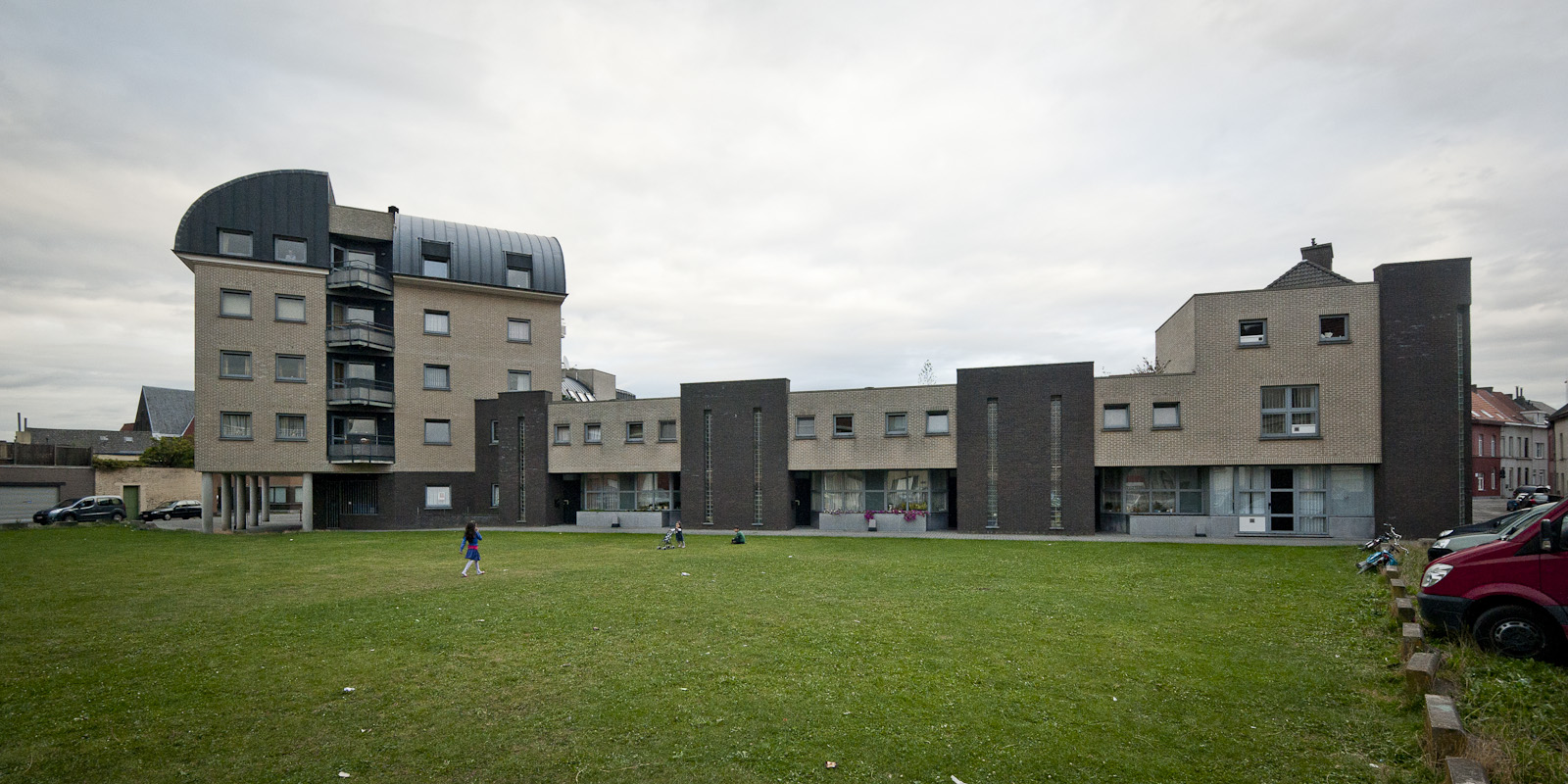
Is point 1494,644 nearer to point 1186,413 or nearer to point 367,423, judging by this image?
point 1186,413

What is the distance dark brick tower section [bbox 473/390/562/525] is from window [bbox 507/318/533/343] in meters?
3.63

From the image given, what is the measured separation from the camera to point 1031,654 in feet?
32.9

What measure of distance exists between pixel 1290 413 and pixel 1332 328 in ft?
10.9

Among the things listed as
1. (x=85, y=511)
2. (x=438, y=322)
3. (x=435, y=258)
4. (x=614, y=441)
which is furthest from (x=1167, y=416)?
(x=85, y=511)

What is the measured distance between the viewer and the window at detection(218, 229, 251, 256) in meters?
36.1

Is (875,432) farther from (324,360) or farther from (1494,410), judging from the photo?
(1494,410)

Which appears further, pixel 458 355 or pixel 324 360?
pixel 458 355

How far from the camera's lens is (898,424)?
3384 cm

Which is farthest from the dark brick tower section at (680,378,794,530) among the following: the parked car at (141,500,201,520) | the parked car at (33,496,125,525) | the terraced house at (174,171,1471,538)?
the parked car at (33,496,125,525)

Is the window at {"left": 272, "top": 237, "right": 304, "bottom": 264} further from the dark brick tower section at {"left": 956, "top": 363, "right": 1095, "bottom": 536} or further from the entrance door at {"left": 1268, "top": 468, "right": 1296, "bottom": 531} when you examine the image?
the entrance door at {"left": 1268, "top": 468, "right": 1296, "bottom": 531}

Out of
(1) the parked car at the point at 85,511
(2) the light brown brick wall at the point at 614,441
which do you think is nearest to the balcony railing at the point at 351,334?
(2) the light brown brick wall at the point at 614,441

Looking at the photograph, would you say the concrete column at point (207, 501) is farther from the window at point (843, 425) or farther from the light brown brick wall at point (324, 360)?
the window at point (843, 425)

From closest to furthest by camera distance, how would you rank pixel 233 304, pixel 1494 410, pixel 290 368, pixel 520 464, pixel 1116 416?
pixel 1116 416 → pixel 233 304 → pixel 290 368 → pixel 520 464 → pixel 1494 410

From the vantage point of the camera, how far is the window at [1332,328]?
27375mm
